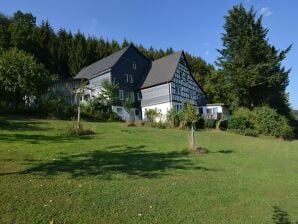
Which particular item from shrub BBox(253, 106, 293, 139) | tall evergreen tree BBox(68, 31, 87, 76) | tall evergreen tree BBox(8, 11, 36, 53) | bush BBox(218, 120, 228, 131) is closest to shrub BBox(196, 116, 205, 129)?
bush BBox(218, 120, 228, 131)

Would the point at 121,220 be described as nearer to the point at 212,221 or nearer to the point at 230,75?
the point at 212,221

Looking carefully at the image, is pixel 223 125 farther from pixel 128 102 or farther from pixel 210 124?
pixel 128 102

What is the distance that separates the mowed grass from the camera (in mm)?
7770

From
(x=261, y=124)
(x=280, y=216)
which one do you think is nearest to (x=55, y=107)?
(x=261, y=124)

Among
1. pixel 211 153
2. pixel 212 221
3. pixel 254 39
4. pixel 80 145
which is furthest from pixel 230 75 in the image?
pixel 212 221

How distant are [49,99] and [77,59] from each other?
31903 mm

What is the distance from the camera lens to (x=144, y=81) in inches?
1957

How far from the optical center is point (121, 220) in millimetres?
7477

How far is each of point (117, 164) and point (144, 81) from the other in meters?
37.5

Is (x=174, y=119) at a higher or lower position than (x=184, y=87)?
lower

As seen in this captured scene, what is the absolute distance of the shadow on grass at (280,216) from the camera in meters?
8.37

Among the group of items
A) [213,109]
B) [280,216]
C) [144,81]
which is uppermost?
[144,81]

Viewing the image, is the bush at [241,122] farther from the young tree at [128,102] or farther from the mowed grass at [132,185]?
the mowed grass at [132,185]

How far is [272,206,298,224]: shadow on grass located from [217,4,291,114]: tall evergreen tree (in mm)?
34893
